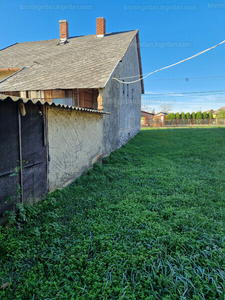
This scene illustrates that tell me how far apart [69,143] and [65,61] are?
724 centimetres

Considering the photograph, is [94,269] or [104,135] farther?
[104,135]

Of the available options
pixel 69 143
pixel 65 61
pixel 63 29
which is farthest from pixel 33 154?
pixel 63 29

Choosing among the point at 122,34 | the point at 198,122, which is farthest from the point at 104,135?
the point at 198,122

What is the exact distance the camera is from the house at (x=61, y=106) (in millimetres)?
3566

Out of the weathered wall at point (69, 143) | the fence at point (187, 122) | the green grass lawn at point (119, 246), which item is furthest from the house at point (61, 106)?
the fence at point (187, 122)

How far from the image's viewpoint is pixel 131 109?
14172 millimetres

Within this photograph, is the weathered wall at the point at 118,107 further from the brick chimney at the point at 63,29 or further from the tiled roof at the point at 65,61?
the brick chimney at the point at 63,29

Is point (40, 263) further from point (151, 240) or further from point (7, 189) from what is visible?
point (151, 240)

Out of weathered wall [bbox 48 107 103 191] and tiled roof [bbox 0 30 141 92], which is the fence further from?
weathered wall [bbox 48 107 103 191]

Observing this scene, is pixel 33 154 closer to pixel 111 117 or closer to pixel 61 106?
pixel 61 106

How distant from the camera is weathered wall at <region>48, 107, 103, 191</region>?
15.3 ft

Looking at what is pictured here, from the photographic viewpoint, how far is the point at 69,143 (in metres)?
5.34

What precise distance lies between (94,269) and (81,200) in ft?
6.76

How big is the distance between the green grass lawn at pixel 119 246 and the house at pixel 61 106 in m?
0.77
